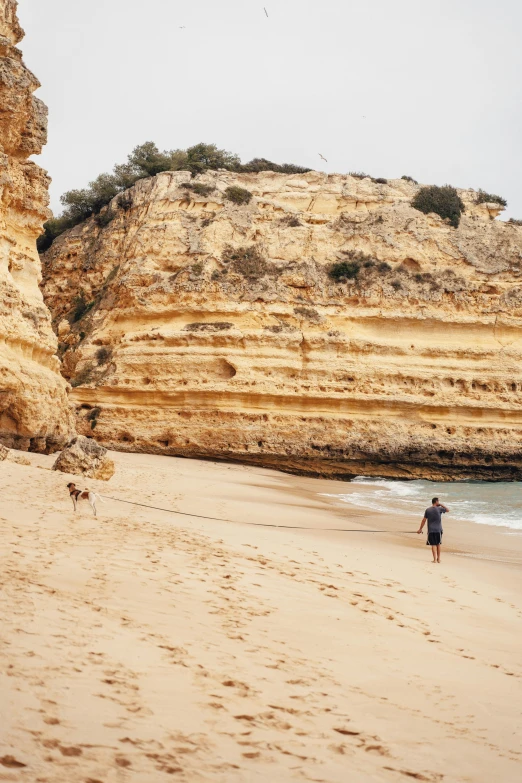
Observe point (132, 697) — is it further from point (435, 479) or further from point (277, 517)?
point (435, 479)

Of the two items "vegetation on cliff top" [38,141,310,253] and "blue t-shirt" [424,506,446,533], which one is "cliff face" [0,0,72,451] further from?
"vegetation on cliff top" [38,141,310,253]

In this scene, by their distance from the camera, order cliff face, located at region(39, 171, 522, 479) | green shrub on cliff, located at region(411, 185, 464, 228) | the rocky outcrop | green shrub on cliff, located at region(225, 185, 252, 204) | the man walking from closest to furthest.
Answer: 1. the man walking
2. the rocky outcrop
3. cliff face, located at region(39, 171, 522, 479)
4. green shrub on cliff, located at region(225, 185, 252, 204)
5. green shrub on cliff, located at region(411, 185, 464, 228)

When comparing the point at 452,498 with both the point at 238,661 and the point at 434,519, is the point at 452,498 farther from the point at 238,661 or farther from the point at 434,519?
the point at 238,661

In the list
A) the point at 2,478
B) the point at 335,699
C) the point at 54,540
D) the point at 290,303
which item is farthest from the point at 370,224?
the point at 335,699

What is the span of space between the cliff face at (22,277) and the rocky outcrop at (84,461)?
2.72m

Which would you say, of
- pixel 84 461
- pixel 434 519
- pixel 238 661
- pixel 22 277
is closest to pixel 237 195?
pixel 22 277

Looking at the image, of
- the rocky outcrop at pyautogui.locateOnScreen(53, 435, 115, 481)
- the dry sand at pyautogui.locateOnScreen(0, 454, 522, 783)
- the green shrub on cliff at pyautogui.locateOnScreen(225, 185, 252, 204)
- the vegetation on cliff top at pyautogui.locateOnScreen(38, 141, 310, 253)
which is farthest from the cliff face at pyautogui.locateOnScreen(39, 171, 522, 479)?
the dry sand at pyautogui.locateOnScreen(0, 454, 522, 783)

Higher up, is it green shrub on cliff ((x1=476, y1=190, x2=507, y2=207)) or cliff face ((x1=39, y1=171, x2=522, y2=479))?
green shrub on cliff ((x1=476, y1=190, x2=507, y2=207))

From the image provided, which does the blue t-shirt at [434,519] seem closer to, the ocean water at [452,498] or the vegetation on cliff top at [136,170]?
the ocean water at [452,498]

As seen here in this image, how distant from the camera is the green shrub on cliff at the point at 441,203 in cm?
2664

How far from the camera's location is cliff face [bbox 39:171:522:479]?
72.8 feet

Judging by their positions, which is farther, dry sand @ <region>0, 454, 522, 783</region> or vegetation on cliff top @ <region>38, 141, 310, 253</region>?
vegetation on cliff top @ <region>38, 141, 310, 253</region>

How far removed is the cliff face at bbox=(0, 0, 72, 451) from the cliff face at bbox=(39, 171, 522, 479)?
20.5 ft

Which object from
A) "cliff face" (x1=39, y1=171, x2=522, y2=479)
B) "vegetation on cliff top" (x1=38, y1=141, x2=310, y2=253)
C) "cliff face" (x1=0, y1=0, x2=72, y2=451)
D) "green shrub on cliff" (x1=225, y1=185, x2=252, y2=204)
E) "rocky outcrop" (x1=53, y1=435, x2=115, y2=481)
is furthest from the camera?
"vegetation on cliff top" (x1=38, y1=141, x2=310, y2=253)
